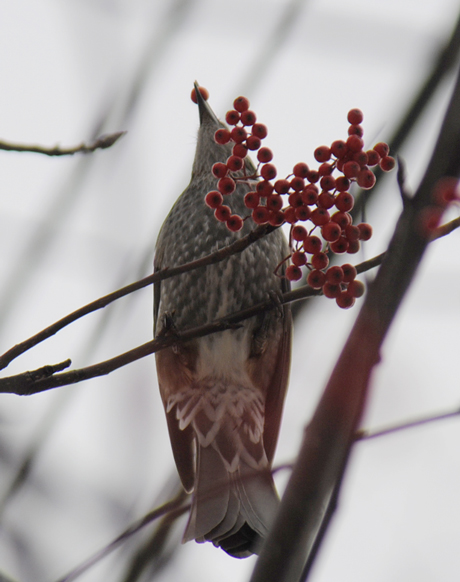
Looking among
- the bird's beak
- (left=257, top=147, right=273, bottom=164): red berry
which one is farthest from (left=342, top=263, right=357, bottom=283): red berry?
the bird's beak

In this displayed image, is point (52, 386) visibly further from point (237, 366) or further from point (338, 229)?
point (237, 366)

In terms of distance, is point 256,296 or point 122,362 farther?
point 256,296

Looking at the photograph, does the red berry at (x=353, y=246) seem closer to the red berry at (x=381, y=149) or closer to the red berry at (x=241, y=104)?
the red berry at (x=381, y=149)

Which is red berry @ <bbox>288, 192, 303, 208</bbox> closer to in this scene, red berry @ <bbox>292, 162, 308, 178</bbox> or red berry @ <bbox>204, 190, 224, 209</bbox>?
red berry @ <bbox>292, 162, 308, 178</bbox>

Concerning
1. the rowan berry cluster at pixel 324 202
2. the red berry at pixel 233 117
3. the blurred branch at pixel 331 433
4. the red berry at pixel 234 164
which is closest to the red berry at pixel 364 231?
the rowan berry cluster at pixel 324 202

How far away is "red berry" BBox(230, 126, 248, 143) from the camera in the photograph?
5.12 ft

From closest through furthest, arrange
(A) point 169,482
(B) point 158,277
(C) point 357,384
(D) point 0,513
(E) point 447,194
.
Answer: (C) point 357,384, (E) point 447,194, (B) point 158,277, (D) point 0,513, (A) point 169,482

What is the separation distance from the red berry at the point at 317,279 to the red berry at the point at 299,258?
0.24 ft

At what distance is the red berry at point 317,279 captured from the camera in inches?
57.1

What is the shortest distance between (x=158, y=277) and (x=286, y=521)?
597 mm

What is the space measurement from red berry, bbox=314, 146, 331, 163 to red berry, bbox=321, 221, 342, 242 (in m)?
0.14

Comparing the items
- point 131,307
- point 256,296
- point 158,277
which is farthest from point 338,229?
point 256,296

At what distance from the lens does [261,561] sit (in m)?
0.79

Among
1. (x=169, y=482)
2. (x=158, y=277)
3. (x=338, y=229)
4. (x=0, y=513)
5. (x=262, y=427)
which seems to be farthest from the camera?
(x=262, y=427)
